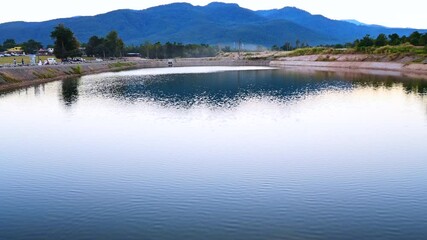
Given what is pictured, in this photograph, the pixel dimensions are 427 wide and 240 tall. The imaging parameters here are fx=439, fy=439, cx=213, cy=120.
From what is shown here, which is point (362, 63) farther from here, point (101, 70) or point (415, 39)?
point (101, 70)

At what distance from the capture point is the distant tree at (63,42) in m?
157

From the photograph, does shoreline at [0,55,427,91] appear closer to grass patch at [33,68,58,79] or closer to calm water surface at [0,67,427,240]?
grass patch at [33,68,58,79]

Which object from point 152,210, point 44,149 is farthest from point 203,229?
point 44,149

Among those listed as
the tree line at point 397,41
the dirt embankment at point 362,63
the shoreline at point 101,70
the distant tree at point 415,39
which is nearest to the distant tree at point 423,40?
the tree line at point 397,41

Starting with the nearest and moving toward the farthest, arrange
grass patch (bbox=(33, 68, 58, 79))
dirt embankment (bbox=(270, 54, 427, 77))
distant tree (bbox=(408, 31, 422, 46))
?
grass patch (bbox=(33, 68, 58, 79)) < dirt embankment (bbox=(270, 54, 427, 77)) < distant tree (bbox=(408, 31, 422, 46))

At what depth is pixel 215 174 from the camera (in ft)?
92.1

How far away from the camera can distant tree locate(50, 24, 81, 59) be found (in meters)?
157

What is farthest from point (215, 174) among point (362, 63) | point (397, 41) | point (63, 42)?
point (397, 41)

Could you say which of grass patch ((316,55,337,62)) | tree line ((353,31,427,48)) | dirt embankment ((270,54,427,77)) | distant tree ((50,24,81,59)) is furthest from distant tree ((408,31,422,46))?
distant tree ((50,24,81,59))

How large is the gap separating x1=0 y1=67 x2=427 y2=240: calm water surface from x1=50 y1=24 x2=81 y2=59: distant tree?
360ft

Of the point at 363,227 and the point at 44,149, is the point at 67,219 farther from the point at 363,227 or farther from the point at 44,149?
the point at 44,149

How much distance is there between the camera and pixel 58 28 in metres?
159

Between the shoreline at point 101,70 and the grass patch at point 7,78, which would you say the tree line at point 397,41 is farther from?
the grass patch at point 7,78

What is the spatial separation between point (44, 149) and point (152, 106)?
25.5 metres
